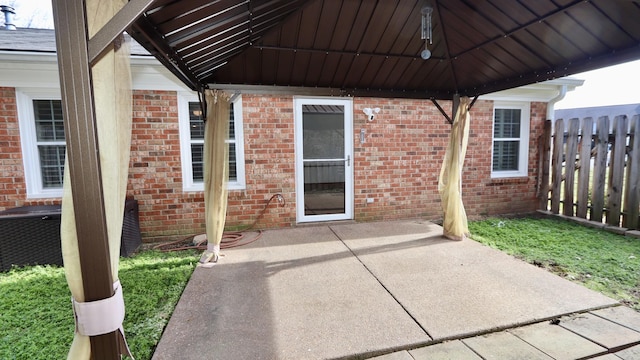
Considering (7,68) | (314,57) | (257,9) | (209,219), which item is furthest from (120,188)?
(7,68)

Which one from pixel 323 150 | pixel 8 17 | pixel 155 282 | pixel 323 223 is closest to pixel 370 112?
pixel 323 223

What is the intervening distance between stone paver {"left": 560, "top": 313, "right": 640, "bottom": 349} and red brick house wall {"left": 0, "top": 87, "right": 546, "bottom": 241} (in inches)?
138

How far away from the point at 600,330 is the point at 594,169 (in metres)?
4.23

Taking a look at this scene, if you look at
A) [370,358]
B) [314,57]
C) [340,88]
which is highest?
[314,57]

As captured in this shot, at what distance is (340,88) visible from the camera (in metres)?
4.32

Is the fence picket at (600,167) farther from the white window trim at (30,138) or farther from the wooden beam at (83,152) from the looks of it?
the white window trim at (30,138)

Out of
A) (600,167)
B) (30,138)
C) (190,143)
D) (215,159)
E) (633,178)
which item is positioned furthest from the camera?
(600,167)

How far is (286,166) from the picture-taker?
17.4ft

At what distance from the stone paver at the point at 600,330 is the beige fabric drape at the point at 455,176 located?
7.06 ft

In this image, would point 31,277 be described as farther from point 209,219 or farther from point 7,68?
point 7,68

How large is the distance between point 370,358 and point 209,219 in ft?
8.64

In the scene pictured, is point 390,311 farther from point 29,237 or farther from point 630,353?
point 29,237

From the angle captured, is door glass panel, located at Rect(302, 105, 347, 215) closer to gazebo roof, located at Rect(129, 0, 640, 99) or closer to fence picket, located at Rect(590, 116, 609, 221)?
gazebo roof, located at Rect(129, 0, 640, 99)

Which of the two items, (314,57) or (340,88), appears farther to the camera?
(340,88)
